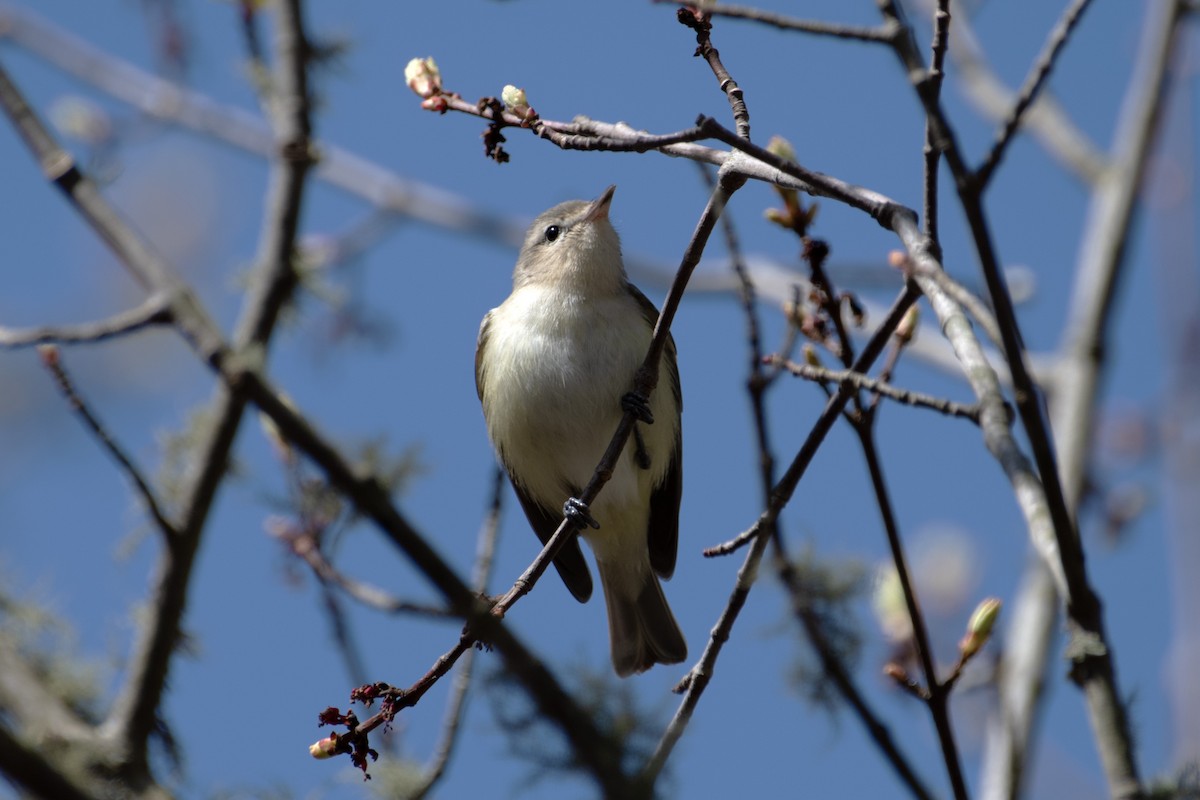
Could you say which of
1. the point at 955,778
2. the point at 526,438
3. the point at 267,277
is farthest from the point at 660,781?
the point at 526,438

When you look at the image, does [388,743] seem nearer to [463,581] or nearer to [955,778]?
[955,778]

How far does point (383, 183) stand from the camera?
8727 mm

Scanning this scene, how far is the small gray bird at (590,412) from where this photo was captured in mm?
4832

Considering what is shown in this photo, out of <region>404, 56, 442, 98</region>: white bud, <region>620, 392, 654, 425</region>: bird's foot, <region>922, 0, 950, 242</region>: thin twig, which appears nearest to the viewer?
<region>922, 0, 950, 242</region>: thin twig

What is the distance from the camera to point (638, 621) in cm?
540

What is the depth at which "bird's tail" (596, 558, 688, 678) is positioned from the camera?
5340mm

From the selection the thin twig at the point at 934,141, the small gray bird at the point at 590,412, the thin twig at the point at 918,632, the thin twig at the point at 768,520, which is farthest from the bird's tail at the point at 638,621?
the thin twig at the point at 934,141

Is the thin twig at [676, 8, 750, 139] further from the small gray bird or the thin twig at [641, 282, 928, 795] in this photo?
the small gray bird

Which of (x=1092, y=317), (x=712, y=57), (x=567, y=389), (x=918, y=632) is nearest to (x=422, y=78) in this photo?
Result: (x=712, y=57)

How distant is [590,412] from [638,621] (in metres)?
1.10

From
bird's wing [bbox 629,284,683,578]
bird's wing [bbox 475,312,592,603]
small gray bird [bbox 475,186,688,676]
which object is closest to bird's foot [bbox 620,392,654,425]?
small gray bird [bbox 475,186,688,676]

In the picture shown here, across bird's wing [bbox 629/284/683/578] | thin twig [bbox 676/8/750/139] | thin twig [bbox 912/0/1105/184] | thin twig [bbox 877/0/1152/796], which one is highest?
thin twig [bbox 912/0/1105/184]

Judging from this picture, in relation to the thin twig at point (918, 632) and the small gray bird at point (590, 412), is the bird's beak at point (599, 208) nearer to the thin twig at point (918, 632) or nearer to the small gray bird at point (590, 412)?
the small gray bird at point (590, 412)

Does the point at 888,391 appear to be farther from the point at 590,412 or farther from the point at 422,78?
the point at 590,412
